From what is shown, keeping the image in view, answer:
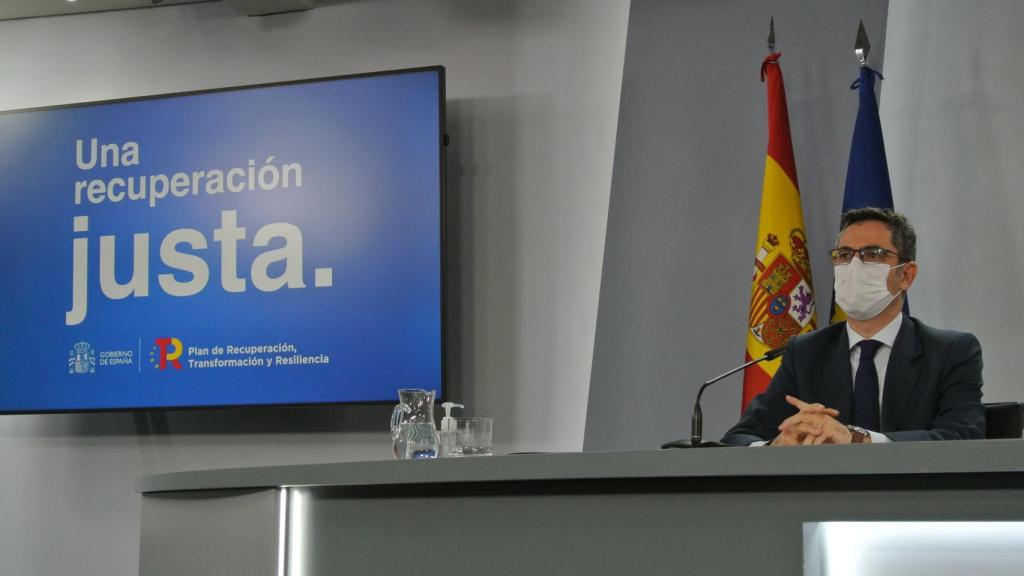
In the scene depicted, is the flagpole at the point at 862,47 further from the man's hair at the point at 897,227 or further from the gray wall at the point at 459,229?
the man's hair at the point at 897,227

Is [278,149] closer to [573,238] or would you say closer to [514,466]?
[573,238]

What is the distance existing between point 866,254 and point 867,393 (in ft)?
1.12

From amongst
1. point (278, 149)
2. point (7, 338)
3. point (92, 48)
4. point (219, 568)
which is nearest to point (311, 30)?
→ point (278, 149)

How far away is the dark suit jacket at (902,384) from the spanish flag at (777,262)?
0.78 meters

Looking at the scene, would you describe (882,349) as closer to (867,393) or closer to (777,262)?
(867,393)

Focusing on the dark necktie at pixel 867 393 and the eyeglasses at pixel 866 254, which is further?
the eyeglasses at pixel 866 254

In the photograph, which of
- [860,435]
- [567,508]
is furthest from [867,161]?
[567,508]

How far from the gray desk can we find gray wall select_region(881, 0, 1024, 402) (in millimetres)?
2375

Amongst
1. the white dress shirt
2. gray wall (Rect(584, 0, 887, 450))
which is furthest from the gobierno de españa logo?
the white dress shirt

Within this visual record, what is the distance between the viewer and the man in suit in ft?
7.89

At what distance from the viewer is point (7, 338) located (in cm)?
428

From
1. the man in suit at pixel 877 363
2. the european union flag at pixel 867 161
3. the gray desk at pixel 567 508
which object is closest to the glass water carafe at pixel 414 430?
the gray desk at pixel 567 508

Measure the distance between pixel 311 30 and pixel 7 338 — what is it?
171cm

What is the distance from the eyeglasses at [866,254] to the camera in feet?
8.49
